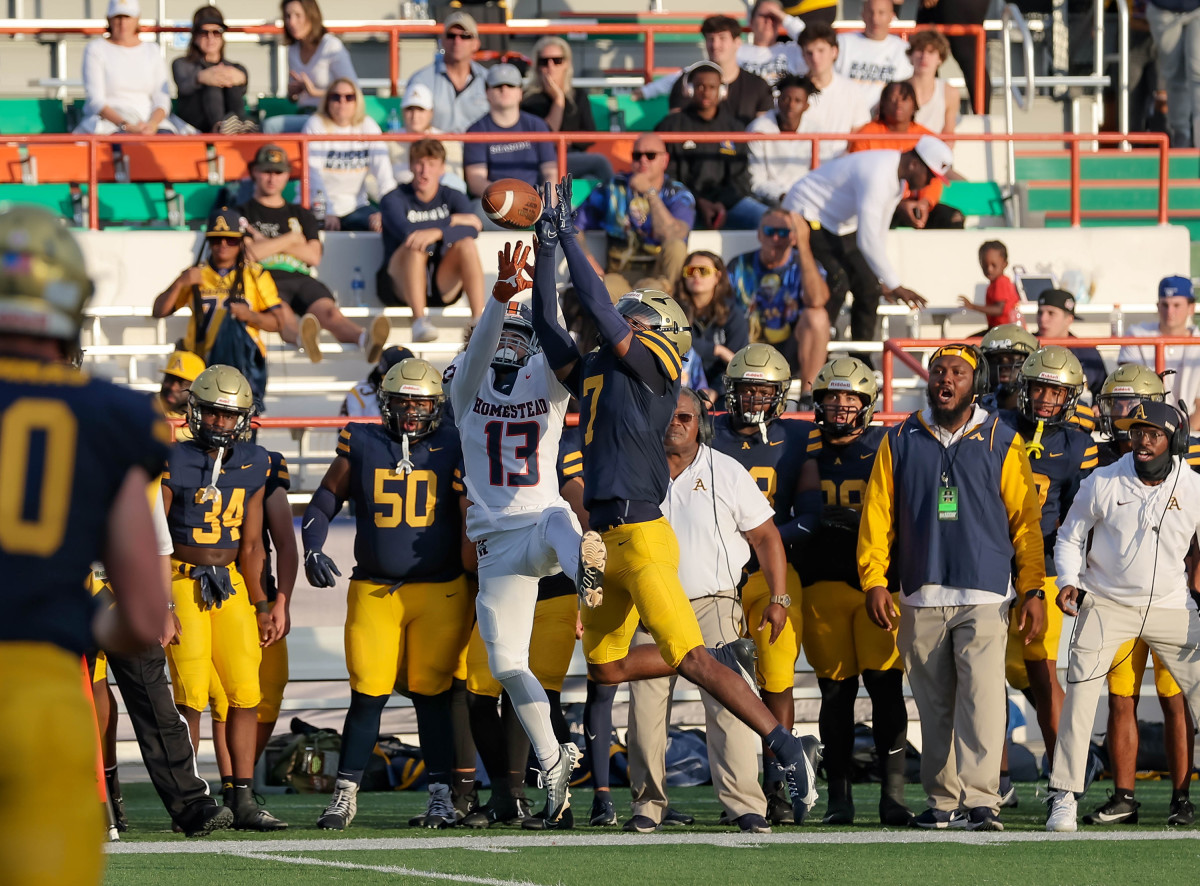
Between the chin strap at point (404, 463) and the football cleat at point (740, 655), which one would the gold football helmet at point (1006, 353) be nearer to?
the football cleat at point (740, 655)

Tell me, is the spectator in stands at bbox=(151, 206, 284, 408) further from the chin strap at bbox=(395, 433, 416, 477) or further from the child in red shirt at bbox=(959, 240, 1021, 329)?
the child in red shirt at bbox=(959, 240, 1021, 329)

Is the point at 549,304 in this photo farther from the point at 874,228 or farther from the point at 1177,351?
the point at 1177,351

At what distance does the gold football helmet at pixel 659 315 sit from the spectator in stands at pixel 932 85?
266 inches

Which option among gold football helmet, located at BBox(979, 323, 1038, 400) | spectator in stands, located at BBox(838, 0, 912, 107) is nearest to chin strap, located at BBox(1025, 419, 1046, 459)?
gold football helmet, located at BBox(979, 323, 1038, 400)

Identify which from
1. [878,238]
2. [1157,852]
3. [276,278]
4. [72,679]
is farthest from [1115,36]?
[72,679]

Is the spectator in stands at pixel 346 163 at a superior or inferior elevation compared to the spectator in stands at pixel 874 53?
inferior

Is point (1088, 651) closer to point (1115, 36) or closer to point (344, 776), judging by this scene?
point (344, 776)

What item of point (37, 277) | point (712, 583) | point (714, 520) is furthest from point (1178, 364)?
point (37, 277)

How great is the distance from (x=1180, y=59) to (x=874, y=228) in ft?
17.4

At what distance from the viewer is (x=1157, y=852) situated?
6312mm

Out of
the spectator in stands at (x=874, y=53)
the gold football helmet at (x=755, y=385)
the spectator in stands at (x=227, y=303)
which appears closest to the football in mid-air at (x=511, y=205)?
the gold football helmet at (x=755, y=385)

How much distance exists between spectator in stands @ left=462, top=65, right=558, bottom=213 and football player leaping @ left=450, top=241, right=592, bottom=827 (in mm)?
5396

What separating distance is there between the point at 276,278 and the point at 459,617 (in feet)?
14.7

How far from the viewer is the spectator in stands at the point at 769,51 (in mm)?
13992
